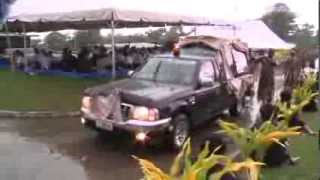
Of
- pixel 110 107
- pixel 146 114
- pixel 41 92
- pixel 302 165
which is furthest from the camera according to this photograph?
pixel 41 92

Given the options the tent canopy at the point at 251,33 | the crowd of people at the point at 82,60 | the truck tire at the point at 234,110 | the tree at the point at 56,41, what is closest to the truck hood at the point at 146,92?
the truck tire at the point at 234,110

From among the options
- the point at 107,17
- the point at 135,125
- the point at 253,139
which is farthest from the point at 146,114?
the point at 107,17

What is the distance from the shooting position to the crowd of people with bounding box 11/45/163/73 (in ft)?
75.9

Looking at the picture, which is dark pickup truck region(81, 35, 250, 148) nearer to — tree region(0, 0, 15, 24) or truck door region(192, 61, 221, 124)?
truck door region(192, 61, 221, 124)

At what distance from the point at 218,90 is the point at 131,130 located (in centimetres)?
261

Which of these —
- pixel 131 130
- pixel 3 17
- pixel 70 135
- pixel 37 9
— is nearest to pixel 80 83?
pixel 37 9

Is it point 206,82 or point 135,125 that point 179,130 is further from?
point 206,82

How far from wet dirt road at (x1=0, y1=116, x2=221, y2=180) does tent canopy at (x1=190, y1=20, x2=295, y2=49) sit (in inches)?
678

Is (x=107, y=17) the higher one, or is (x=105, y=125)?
(x=107, y=17)

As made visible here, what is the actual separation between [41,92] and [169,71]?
7.44 m

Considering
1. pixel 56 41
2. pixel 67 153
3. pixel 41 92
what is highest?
pixel 67 153

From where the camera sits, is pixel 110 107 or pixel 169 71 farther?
pixel 169 71

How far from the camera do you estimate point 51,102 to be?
47.2 feet

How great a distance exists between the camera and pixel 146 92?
350 inches
